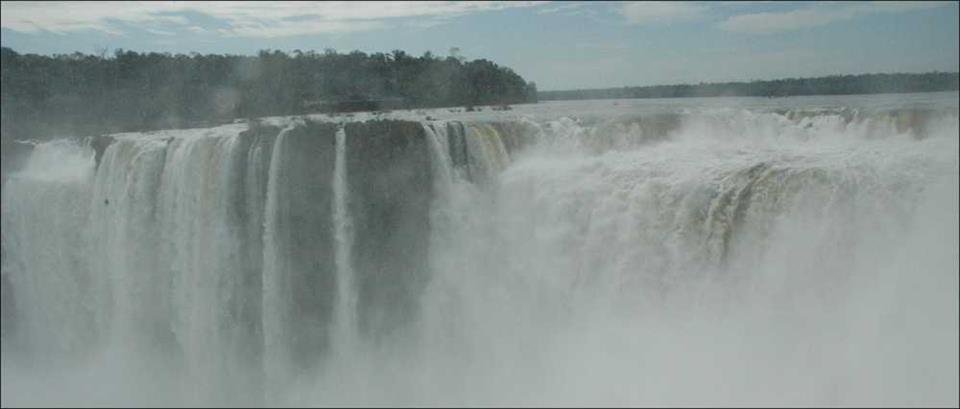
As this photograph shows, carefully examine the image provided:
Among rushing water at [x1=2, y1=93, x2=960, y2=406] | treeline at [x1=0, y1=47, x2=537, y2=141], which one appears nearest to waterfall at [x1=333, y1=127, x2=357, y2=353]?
rushing water at [x1=2, y1=93, x2=960, y2=406]

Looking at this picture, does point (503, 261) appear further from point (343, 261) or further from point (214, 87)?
point (214, 87)

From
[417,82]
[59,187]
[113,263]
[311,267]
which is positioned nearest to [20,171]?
[59,187]

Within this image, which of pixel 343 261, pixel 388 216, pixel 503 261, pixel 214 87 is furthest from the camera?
pixel 214 87

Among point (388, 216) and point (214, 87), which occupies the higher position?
point (214, 87)

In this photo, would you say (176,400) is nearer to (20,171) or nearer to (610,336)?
(20,171)

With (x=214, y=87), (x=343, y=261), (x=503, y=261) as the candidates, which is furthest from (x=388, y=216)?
(x=214, y=87)

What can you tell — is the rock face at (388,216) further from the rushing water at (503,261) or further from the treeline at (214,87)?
the treeline at (214,87)
